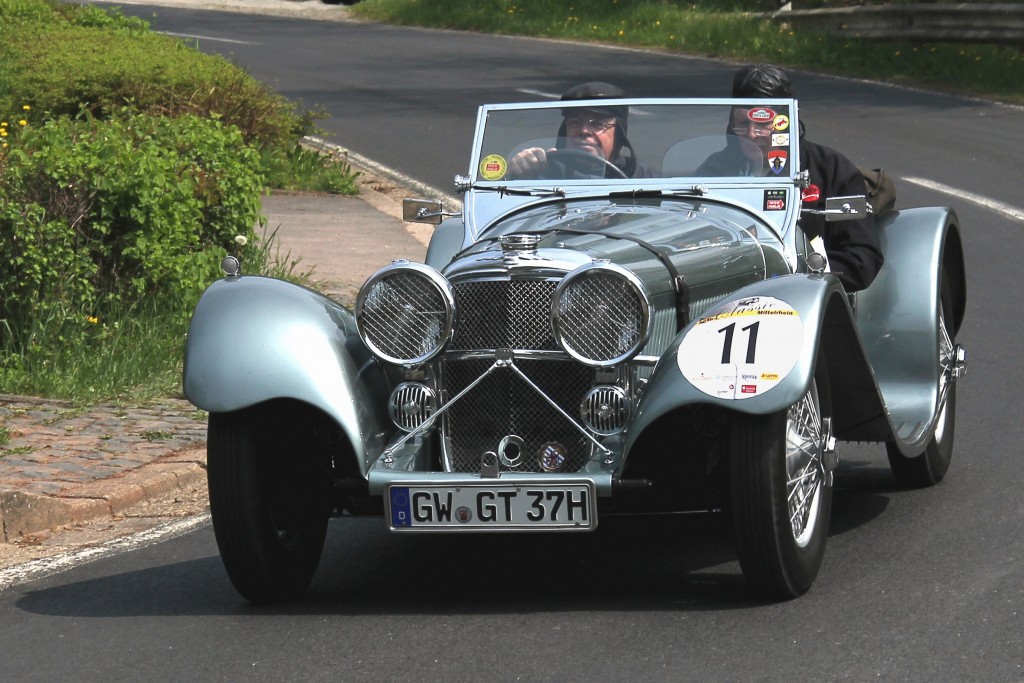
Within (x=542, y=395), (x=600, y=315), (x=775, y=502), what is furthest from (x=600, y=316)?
(x=775, y=502)

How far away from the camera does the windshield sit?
6496 millimetres

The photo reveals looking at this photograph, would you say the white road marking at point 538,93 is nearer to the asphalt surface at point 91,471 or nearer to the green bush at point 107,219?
the green bush at point 107,219

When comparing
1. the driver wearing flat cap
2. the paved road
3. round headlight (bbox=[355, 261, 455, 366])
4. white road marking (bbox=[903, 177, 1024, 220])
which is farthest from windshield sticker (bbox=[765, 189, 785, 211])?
white road marking (bbox=[903, 177, 1024, 220])

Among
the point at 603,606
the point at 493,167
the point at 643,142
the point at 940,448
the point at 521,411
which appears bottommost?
the point at 940,448

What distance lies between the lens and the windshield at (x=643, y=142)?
650 centimetres

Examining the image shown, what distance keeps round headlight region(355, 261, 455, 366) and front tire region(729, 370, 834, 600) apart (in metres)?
0.99

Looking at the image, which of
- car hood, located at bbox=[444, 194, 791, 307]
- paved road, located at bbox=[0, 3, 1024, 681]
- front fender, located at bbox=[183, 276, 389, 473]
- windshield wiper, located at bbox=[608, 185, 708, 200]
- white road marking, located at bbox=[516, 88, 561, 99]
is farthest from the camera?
white road marking, located at bbox=[516, 88, 561, 99]

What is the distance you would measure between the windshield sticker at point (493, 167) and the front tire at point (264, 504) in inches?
65.2

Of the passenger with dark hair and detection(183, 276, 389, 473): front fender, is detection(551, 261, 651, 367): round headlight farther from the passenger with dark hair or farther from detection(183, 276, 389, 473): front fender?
Answer: the passenger with dark hair

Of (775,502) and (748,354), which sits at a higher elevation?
(748,354)

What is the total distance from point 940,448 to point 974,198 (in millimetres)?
7565

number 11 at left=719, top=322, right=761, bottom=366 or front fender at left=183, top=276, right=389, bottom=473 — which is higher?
number 11 at left=719, top=322, right=761, bottom=366

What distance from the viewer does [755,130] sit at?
6.56m

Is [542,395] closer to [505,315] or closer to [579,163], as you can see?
[505,315]
